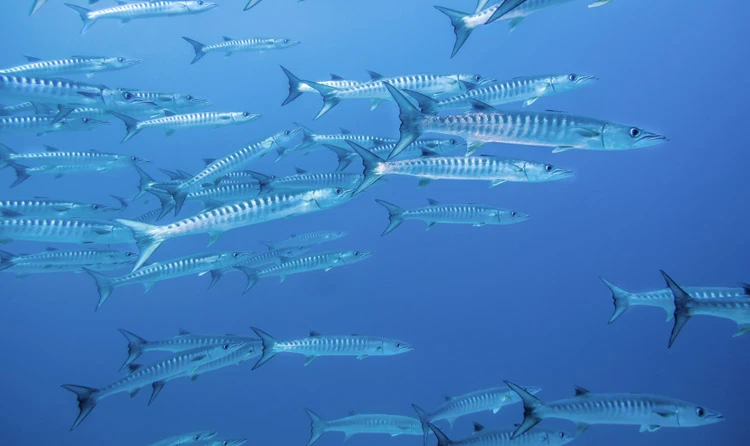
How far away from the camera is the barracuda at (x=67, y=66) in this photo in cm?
681

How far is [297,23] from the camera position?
848 inches

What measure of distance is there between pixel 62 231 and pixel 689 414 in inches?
290

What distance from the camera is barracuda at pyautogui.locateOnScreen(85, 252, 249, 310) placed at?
22.3 ft

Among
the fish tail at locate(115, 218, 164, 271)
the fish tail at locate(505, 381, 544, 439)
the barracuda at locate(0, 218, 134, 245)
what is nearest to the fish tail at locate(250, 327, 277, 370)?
the fish tail at locate(115, 218, 164, 271)

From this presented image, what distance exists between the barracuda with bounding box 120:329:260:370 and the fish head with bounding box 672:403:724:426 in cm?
493

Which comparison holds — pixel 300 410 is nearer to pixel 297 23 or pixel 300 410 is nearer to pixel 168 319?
pixel 168 319

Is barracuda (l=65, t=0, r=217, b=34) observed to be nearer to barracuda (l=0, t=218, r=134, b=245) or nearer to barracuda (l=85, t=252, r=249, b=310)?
barracuda (l=0, t=218, r=134, b=245)

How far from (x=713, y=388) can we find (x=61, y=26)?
28.2m

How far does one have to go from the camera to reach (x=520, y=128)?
4527 mm

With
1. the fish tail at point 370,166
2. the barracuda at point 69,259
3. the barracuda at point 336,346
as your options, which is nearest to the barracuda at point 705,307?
the fish tail at point 370,166

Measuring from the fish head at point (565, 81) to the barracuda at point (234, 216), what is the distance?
295cm

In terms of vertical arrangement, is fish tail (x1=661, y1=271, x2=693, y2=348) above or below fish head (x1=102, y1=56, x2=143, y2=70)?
below

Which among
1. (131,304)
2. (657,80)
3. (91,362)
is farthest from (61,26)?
(657,80)

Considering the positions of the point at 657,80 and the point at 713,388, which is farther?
the point at 657,80
